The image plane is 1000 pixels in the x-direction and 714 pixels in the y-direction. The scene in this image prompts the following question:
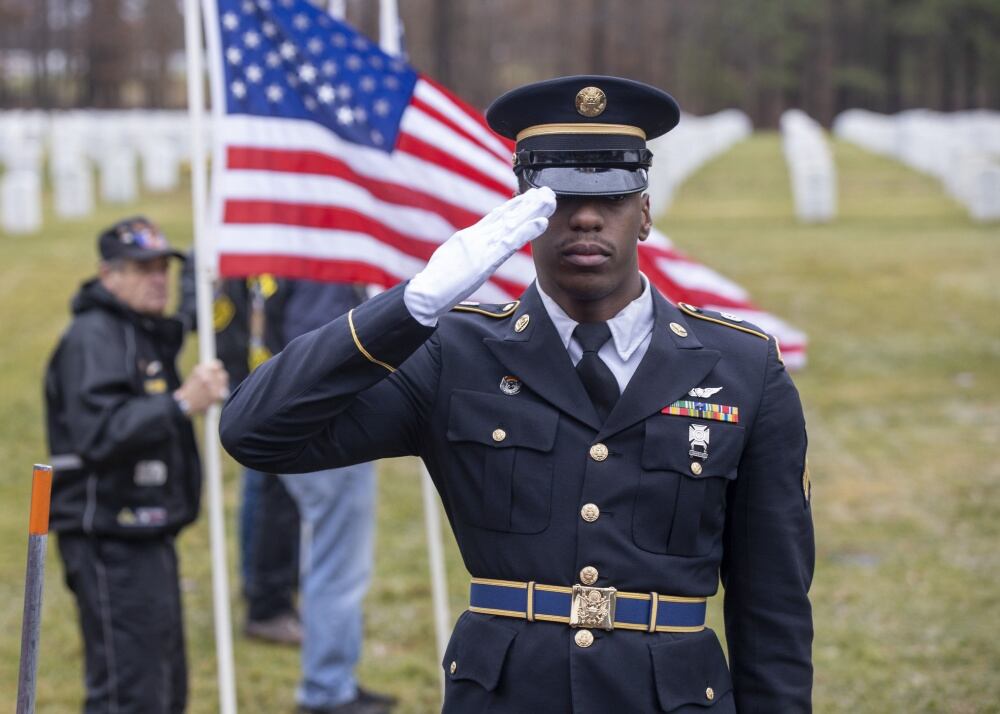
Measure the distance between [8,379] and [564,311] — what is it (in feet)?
36.3

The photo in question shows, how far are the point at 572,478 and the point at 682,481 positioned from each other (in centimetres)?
22

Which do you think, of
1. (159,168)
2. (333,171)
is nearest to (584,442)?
(333,171)

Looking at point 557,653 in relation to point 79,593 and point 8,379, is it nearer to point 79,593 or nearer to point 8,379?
point 79,593

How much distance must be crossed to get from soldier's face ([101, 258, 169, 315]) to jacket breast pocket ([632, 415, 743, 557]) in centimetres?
291

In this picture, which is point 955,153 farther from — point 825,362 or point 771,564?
point 771,564

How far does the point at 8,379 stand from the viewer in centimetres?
1323

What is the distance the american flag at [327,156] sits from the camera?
551cm

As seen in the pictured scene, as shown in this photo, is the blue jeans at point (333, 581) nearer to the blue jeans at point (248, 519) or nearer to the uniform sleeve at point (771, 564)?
the blue jeans at point (248, 519)

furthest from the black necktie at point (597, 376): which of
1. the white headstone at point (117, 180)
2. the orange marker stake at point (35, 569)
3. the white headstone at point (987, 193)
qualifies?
the white headstone at point (117, 180)

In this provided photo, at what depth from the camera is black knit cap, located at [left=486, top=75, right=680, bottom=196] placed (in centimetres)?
304

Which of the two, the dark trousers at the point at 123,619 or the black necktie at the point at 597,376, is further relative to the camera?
the dark trousers at the point at 123,619

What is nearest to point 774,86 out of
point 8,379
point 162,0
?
point 162,0

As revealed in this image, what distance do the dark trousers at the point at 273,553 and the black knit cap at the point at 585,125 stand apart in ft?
14.3

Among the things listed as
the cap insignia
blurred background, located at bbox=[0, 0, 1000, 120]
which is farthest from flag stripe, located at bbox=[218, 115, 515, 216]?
blurred background, located at bbox=[0, 0, 1000, 120]
